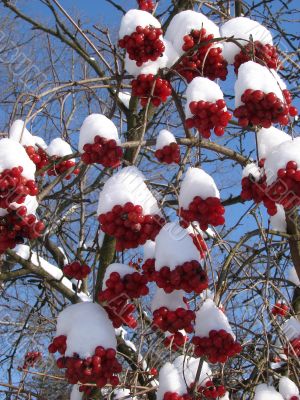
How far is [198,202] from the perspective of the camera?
2.16 m

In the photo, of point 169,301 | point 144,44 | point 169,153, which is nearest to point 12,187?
point 169,153

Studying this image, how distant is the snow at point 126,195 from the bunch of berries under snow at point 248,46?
805 millimetres

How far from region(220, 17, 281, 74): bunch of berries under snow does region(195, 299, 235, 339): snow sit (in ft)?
3.74

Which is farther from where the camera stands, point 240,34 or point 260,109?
point 240,34

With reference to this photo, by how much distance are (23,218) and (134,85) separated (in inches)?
34.1

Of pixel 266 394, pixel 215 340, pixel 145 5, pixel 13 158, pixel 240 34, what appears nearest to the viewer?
pixel 13 158

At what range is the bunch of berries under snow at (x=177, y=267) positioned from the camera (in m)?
2.12

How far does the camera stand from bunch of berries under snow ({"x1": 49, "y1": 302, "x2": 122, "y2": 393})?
7.26 ft

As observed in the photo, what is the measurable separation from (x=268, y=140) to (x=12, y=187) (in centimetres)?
109

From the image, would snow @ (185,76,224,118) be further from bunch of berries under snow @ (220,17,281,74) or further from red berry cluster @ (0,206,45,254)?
red berry cluster @ (0,206,45,254)

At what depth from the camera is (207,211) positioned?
85.3 inches

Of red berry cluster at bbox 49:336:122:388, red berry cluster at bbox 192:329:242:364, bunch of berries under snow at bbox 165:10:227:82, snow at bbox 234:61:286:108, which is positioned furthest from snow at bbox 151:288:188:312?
bunch of berries under snow at bbox 165:10:227:82

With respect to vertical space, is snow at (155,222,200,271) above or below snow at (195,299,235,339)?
above

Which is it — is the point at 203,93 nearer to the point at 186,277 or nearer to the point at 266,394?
the point at 186,277
